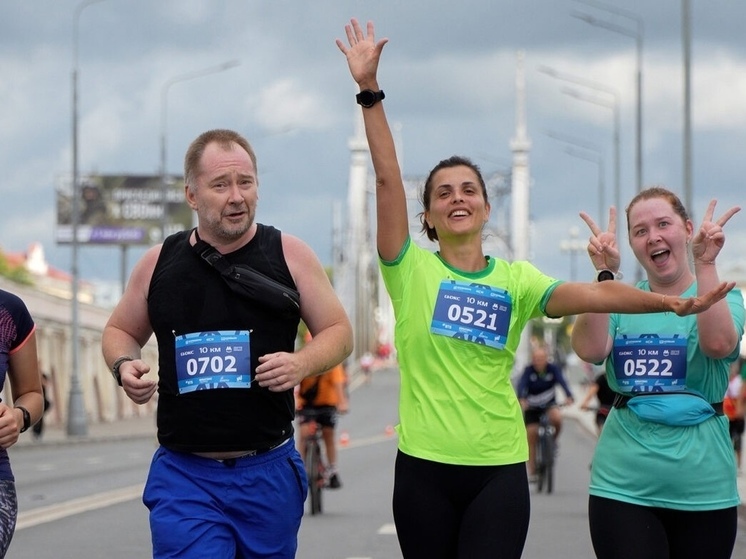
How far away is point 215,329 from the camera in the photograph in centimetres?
574

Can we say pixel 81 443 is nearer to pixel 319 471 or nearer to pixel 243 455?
pixel 319 471

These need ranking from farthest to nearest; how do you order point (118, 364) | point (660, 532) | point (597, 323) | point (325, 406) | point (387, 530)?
1. point (325, 406)
2. point (387, 530)
3. point (597, 323)
4. point (660, 532)
5. point (118, 364)

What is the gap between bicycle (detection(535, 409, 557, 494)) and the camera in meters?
19.4

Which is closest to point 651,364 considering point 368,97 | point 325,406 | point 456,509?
point 456,509

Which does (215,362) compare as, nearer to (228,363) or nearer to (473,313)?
(228,363)

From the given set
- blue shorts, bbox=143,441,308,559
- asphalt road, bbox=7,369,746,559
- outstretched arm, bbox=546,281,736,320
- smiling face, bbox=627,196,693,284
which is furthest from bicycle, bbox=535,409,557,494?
blue shorts, bbox=143,441,308,559

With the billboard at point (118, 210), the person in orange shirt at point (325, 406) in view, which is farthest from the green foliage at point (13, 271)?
the person in orange shirt at point (325, 406)

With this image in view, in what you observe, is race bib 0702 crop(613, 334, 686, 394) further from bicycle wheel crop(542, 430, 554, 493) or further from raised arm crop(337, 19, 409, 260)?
bicycle wheel crop(542, 430, 554, 493)

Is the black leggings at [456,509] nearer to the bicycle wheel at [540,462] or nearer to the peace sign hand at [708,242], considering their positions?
the peace sign hand at [708,242]

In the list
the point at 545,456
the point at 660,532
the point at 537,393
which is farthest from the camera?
the point at 537,393

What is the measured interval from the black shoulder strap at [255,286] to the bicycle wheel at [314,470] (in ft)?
31.0

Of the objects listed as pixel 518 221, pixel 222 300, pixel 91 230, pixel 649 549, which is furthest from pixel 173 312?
pixel 518 221

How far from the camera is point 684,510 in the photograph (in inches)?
237

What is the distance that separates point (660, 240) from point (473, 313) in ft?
2.24
